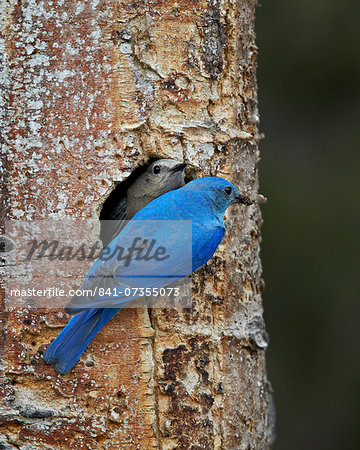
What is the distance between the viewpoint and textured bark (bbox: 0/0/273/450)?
3.04 metres

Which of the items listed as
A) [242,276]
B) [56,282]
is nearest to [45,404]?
[56,282]

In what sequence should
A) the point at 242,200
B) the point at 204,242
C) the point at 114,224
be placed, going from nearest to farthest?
the point at 204,242 → the point at 242,200 → the point at 114,224

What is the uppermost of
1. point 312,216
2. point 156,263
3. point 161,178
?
point 161,178

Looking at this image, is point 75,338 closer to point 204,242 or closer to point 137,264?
point 137,264

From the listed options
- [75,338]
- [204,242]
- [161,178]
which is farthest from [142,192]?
[75,338]

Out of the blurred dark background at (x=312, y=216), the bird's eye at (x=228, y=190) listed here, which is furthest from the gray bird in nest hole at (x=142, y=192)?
the blurred dark background at (x=312, y=216)

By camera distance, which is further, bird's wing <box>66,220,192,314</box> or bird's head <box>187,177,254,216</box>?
bird's head <box>187,177,254,216</box>

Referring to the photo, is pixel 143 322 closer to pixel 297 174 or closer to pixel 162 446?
pixel 162 446

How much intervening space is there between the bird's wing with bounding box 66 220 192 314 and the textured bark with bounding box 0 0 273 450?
22cm

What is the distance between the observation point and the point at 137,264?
296 cm

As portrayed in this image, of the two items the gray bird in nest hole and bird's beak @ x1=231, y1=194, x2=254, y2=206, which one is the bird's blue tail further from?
bird's beak @ x1=231, y1=194, x2=254, y2=206

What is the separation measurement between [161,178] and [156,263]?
50cm

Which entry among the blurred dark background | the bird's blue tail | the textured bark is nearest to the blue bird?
the bird's blue tail

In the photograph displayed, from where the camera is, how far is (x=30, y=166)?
3.08 meters
